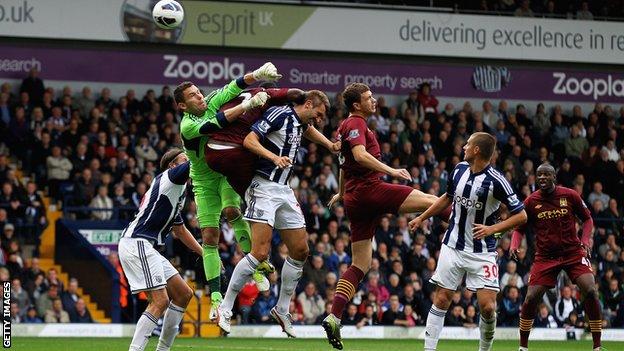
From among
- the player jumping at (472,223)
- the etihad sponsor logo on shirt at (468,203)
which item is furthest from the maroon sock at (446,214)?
the etihad sponsor logo on shirt at (468,203)

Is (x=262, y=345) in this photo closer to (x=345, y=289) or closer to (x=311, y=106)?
(x=345, y=289)

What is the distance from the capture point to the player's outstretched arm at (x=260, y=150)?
13.3 m

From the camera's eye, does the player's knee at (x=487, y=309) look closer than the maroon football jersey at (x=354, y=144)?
Yes

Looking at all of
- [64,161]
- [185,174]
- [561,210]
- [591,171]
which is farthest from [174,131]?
[185,174]

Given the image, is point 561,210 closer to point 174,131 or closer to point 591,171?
point 174,131

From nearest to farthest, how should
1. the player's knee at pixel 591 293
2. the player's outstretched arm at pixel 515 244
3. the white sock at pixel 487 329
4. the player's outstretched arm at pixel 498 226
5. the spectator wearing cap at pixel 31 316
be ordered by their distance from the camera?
the player's outstretched arm at pixel 498 226 < the white sock at pixel 487 329 < the player's outstretched arm at pixel 515 244 < the player's knee at pixel 591 293 < the spectator wearing cap at pixel 31 316

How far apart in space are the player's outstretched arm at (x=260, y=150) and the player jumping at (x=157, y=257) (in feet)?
2.25

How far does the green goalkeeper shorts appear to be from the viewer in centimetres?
1466

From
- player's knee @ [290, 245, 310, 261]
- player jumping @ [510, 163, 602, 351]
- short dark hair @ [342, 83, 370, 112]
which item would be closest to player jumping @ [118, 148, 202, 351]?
player's knee @ [290, 245, 310, 261]

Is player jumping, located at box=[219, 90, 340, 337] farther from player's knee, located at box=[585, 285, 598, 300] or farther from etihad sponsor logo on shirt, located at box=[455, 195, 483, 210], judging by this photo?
player's knee, located at box=[585, 285, 598, 300]

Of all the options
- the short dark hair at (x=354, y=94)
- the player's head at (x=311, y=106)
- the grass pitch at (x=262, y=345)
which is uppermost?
the short dark hair at (x=354, y=94)

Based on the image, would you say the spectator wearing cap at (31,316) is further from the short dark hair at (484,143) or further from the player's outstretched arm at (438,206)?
the short dark hair at (484,143)

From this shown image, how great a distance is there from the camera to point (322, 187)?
27594mm

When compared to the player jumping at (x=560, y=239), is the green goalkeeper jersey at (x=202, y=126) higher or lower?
higher
